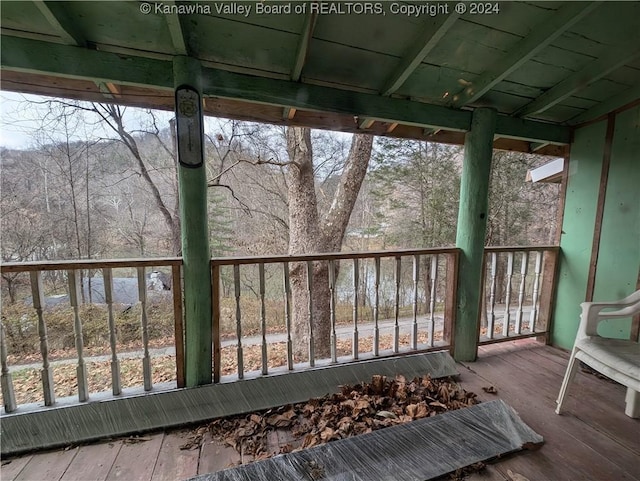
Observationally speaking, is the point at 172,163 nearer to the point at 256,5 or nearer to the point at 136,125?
the point at 136,125

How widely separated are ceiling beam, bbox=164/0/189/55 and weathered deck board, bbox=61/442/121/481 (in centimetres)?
199

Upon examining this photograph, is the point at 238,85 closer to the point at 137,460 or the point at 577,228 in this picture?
the point at 137,460

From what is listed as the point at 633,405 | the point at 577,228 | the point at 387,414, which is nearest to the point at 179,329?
the point at 387,414

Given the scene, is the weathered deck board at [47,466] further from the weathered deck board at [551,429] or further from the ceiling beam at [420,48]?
→ the ceiling beam at [420,48]

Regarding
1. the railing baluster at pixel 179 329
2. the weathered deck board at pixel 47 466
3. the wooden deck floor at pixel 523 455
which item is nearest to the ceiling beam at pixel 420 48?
the railing baluster at pixel 179 329

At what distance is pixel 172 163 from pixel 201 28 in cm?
450

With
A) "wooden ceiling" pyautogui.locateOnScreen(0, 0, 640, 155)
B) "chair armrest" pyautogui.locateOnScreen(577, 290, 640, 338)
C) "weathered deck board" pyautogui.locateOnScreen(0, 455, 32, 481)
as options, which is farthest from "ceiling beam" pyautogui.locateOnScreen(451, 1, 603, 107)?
"weathered deck board" pyautogui.locateOnScreen(0, 455, 32, 481)

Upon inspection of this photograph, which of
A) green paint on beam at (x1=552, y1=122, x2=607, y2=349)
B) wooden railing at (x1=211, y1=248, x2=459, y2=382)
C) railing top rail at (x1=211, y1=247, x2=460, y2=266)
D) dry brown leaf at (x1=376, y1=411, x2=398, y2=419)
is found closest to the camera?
dry brown leaf at (x1=376, y1=411, x2=398, y2=419)

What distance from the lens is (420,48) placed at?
1458mm

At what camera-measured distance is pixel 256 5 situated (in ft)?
4.16

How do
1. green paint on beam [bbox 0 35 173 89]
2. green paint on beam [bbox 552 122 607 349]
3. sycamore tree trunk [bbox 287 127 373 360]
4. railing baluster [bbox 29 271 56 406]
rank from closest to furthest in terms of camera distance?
green paint on beam [bbox 0 35 173 89] < railing baluster [bbox 29 271 56 406] < green paint on beam [bbox 552 122 607 349] < sycamore tree trunk [bbox 287 127 373 360]

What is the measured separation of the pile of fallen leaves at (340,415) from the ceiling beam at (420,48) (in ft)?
6.13

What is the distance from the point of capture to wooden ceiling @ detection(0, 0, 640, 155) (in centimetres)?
127

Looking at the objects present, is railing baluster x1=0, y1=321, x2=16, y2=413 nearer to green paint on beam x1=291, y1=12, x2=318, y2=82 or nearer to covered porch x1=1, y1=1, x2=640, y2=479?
covered porch x1=1, y1=1, x2=640, y2=479
